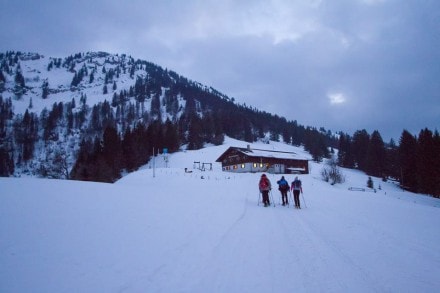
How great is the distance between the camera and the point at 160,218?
27.7ft

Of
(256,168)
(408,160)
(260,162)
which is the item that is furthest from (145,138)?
(408,160)

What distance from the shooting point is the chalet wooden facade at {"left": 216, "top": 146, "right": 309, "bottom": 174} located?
6147cm

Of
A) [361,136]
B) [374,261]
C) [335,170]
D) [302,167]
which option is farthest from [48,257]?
[361,136]

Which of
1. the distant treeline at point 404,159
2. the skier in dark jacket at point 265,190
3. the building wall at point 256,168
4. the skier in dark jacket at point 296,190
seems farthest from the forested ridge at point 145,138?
the skier in dark jacket at point 265,190

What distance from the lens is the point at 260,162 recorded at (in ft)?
204

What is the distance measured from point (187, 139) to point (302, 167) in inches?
1797

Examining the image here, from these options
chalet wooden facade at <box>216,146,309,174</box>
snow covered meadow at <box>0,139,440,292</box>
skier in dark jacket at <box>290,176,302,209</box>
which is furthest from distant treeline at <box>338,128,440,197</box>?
snow covered meadow at <box>0,139,440,292</box>

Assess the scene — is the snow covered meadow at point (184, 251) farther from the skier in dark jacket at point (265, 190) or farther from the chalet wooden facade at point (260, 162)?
the chalet wooden facade at point (260, 162)

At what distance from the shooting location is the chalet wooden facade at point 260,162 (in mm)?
61469

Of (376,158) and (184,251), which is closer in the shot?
(184,251)

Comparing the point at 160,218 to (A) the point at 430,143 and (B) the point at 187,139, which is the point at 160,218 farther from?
(B) the point at 187,139

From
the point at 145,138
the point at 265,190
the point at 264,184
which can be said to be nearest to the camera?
the point at 265,190

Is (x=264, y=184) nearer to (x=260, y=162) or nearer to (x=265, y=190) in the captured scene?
(x=265, y=190)

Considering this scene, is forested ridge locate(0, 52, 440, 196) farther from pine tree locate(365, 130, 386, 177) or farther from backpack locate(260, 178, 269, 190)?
backpack locate(260, 178, 269, 190)
